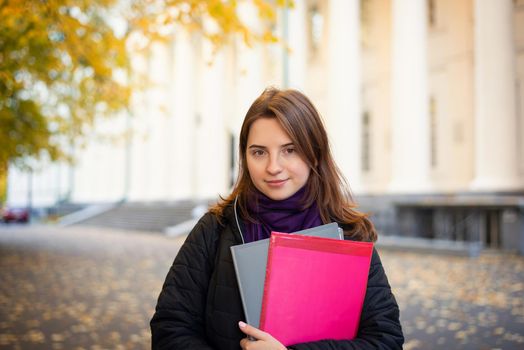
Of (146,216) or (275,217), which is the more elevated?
(275,217)

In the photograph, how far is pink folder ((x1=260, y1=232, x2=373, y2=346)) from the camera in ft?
4.62

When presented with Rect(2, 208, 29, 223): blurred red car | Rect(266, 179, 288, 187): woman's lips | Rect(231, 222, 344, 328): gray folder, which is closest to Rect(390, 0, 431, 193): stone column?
Rect(266, 179, 288, 187): woman's lips

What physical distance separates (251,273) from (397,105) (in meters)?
18.1

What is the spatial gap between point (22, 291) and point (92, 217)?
2806 centimetres

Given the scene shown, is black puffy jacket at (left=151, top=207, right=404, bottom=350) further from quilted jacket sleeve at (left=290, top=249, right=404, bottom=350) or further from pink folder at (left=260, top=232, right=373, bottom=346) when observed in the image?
pink folder at (left=260, top=232, right=373, bottom=346)

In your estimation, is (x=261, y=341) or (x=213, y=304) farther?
(x=213, y=304)

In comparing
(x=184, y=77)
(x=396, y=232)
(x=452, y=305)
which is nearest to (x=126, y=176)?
(x=184, y=77)

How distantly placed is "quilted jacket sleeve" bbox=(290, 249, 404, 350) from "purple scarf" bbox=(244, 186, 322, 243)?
0.96 ft

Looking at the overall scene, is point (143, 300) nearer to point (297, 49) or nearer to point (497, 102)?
point (497, 102)

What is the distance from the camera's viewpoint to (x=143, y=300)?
771 cm

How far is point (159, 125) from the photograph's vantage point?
35.7m

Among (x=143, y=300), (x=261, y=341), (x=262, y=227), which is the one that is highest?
(x=262, y=227)

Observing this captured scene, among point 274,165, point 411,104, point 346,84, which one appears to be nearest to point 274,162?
point 274,165

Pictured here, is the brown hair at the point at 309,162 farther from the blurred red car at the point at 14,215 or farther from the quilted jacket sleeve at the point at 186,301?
the blurred red car at the point at 14,215
